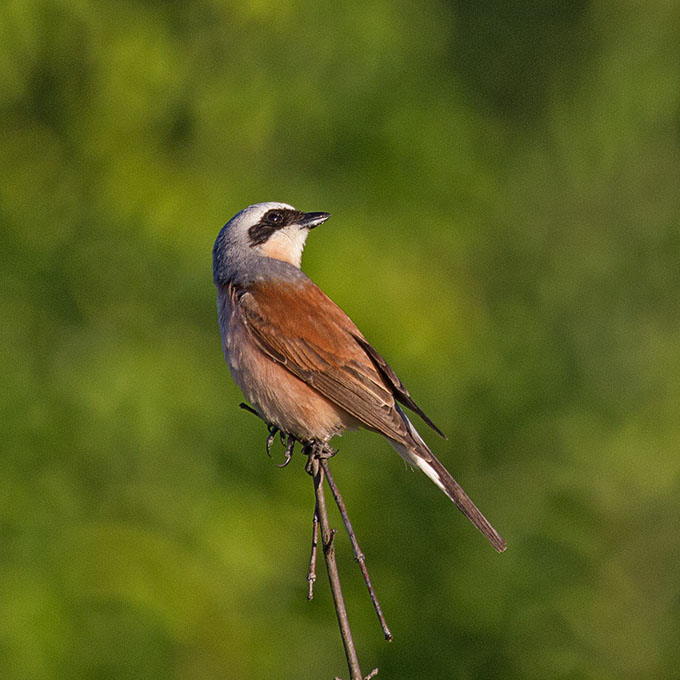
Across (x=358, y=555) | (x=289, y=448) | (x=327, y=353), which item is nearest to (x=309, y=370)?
(x=327, y=353)

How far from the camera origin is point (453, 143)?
7.20 meters

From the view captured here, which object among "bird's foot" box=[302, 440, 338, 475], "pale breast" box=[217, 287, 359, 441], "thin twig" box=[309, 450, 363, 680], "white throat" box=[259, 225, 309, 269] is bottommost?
"thin twig" box=[309, 450, 363, 680]

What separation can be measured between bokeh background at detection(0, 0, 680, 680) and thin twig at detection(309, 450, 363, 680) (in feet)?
8.38

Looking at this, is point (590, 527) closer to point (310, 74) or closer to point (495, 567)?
point (495, 567)

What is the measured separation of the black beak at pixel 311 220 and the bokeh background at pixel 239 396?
1196 mm

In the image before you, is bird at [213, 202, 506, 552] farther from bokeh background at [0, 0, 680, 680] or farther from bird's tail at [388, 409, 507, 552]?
bokeh background at [0, 0, 680, 680]

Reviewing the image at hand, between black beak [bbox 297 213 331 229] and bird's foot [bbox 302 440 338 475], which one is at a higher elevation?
black beak [bbox 297 213 331 229]

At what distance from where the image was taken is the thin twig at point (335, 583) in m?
2.48

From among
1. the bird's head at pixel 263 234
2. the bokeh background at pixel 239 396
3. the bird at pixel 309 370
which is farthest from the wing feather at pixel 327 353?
the bokeh background at pixel 239 396

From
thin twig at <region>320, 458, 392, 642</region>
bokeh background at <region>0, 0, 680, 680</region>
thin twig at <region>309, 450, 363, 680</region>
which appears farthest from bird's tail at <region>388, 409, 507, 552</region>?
bokeh background at <region>0, 0, 680, 680</region>

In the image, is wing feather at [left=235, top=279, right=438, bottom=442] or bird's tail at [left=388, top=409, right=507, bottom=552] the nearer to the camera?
bird's tail at [left=388, top=409, right=507, bottom=552]

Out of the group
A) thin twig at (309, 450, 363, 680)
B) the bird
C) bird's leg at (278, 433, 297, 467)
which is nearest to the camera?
thin twig at (309, 450, 363, 680)

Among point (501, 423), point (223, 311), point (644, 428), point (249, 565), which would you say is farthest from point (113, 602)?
point (644, 428)

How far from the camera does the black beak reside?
467 cm
